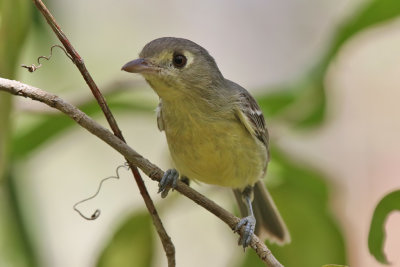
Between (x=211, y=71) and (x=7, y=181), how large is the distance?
1.11m

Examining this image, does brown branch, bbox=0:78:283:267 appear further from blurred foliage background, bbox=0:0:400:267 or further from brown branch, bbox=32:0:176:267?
blurred foliage background, bbox=0:0:400:267

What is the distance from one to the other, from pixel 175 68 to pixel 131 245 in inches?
31.4

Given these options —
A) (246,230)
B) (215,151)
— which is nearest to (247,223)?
(246,230)

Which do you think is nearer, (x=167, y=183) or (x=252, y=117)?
(x=167, y=183)

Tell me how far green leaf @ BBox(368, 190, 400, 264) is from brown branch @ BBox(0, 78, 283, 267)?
1.11ft

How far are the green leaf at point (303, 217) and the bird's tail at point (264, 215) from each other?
416 mm

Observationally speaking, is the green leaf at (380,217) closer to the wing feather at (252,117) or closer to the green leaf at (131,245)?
the green leaf at (131,245)

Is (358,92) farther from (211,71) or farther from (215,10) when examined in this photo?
(211,71)

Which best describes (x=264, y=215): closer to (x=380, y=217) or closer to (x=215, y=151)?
(x=215, y=151)

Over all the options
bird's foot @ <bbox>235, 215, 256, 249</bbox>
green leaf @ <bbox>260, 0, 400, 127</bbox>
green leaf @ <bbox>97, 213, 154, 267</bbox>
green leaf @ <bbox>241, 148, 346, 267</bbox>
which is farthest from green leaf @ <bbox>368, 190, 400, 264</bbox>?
green leaf @ <bbox>97, 213, 154, 267</bbox>

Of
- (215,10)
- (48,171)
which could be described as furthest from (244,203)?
(215,10)

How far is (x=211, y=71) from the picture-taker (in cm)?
319

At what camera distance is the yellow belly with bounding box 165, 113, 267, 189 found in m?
3.10

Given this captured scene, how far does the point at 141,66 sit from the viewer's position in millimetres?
2637
